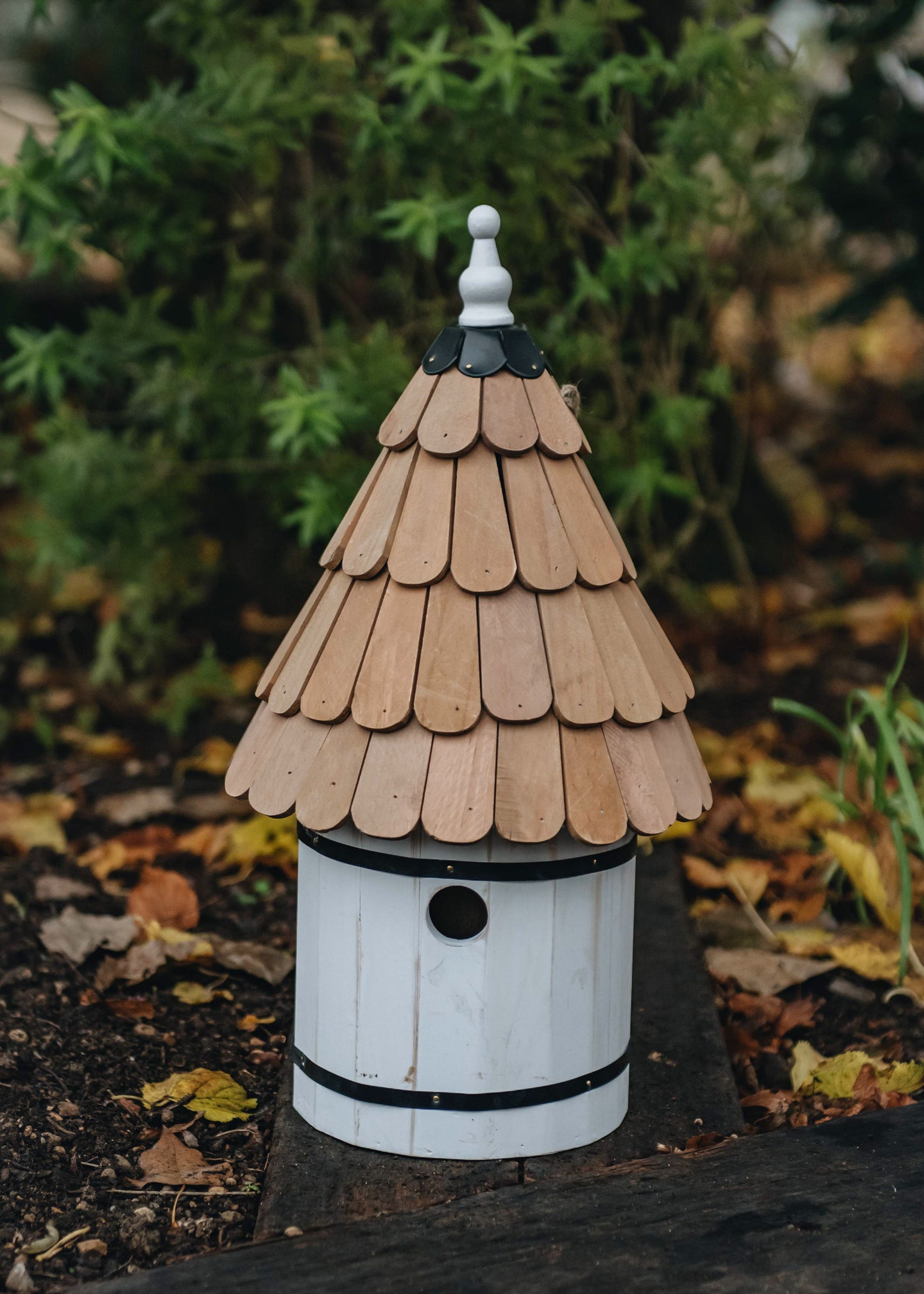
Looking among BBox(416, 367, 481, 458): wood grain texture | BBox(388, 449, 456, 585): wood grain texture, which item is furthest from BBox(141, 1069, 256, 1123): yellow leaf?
BBox(416, 367, 481, 458): wood grain texture

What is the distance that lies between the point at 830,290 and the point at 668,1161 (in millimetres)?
8777

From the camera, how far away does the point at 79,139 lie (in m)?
3.03

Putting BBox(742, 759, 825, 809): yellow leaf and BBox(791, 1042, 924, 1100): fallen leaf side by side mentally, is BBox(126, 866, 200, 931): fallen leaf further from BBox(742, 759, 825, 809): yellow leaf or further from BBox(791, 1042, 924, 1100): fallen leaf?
BBox(742, 759, 825, 809): yellow leaf

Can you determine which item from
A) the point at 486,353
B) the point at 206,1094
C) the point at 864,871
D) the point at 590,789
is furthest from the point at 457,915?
the point at 864,871

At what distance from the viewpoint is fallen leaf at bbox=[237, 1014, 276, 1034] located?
279 cm

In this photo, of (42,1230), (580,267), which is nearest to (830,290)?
(580,267)

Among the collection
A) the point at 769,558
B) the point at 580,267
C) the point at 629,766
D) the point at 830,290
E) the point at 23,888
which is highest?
the point at 830,290

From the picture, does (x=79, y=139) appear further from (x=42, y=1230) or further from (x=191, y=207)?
→ (x=42, y=1230)

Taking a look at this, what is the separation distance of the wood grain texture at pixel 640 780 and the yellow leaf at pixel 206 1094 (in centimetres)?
97

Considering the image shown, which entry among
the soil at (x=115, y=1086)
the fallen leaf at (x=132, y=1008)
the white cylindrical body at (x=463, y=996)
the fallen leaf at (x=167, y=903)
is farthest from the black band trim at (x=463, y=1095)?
the fallen leaf at (x=167, y=903)

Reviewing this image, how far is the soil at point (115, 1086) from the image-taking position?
6.91 ft

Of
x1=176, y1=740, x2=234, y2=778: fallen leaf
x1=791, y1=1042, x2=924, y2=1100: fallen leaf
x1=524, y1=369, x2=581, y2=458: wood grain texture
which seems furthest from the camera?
x1=176, y1=740, x2=234, y2=778: fallen leaf

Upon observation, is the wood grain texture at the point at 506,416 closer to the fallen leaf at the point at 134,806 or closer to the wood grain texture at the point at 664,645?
the wood grain texture at the point at 664,645

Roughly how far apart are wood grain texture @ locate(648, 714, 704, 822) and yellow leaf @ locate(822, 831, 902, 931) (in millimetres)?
1007
